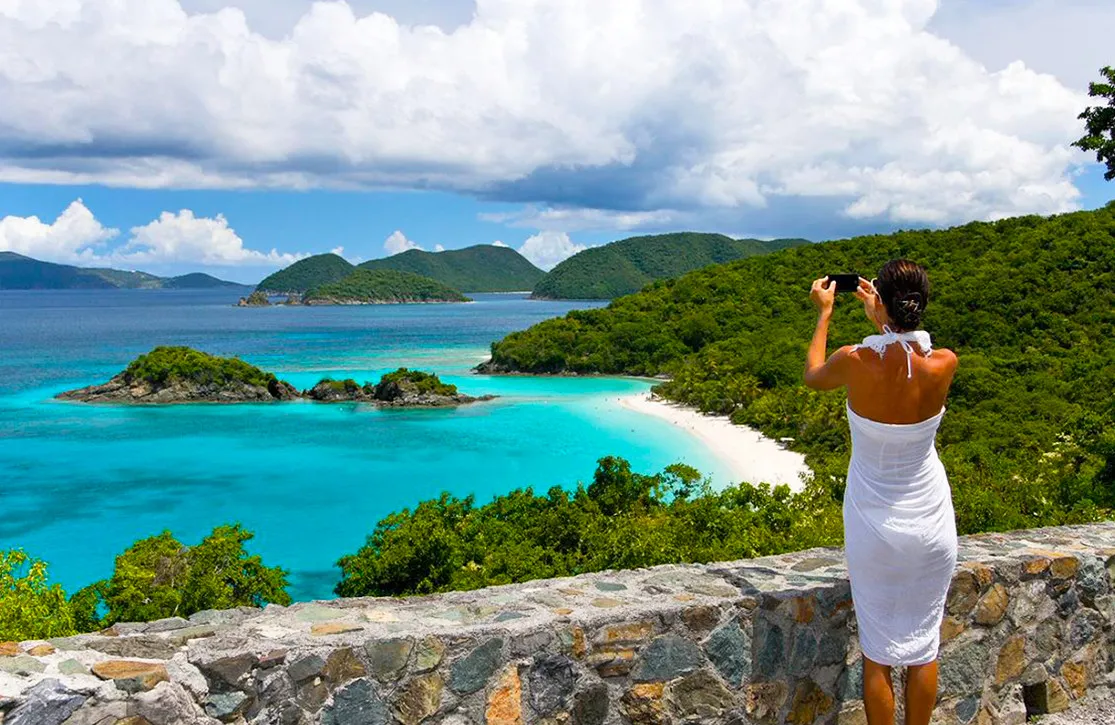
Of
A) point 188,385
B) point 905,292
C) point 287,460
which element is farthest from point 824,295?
point 188,385

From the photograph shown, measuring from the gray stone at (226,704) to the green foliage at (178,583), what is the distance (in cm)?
1078

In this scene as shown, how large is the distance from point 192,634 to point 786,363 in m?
43.8

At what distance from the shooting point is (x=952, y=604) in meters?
3.80

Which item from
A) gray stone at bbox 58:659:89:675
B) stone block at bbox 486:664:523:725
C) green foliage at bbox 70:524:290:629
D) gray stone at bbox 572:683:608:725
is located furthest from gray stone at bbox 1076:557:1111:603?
green foliage at bbox 70:524:290:629

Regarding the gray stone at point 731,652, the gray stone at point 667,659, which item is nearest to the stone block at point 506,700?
the gray stone at point 667,659

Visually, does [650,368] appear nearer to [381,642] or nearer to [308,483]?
[308,483]

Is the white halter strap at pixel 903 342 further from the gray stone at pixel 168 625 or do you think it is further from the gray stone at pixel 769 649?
the gray stone at pixel 168 625

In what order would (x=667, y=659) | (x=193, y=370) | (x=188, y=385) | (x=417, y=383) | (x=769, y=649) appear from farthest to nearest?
(x=193, y=370) → (x=188, y=385) → (x=417, y=383) → (x=769, y=649) → (x=667, y=659)

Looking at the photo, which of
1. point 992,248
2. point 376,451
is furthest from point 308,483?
point 992,248

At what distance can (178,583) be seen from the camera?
47.5 ft

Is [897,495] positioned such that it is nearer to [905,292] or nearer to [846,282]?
[905,292]

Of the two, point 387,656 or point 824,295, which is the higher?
point 824,295

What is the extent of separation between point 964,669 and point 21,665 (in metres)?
3.74

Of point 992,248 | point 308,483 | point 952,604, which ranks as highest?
point 992,248
